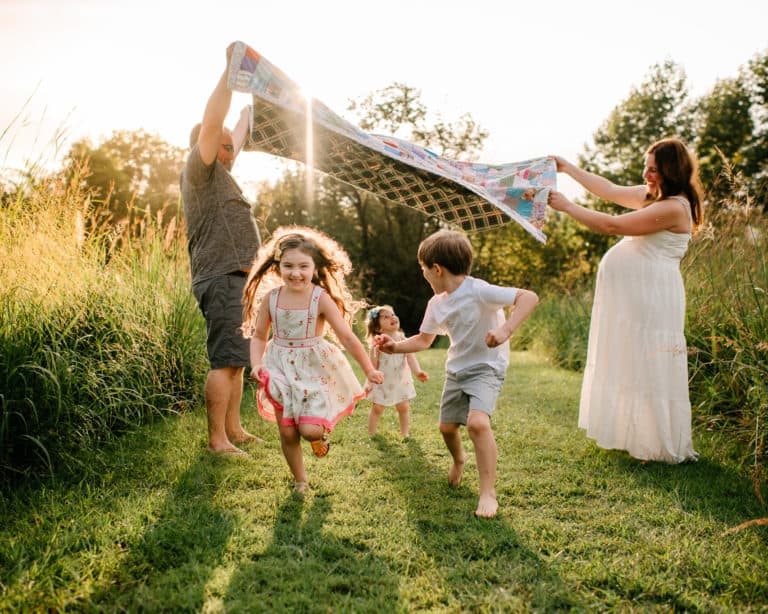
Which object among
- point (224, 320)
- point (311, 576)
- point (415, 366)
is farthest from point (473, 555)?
point (415, 366)

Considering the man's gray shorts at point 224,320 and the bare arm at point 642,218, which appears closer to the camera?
the bare arm at point 642,218

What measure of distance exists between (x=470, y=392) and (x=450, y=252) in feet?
2.71

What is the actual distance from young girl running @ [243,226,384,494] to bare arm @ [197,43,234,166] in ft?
2.26

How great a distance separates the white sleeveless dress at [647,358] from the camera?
159 inches

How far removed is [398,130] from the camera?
2730 centimetres

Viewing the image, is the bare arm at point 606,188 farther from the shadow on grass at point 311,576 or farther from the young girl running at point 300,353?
the shadow on grass at point 311,576

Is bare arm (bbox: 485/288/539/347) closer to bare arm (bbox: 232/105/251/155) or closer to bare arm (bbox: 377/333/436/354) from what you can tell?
bare arm (bbox: 377/333/436/354)

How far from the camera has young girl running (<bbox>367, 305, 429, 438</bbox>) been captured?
16.7ft

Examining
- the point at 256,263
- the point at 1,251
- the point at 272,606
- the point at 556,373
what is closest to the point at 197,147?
the point at 256,263

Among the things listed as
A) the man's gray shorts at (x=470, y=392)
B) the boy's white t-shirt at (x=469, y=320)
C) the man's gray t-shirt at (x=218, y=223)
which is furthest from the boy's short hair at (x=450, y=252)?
the man's gray t-shirt at (x=218, y=223)

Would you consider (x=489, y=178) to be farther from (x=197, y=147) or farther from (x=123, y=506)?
(x=123, y=506)

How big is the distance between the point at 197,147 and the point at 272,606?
283 centimetres

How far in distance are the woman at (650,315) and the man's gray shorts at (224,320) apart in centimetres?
226

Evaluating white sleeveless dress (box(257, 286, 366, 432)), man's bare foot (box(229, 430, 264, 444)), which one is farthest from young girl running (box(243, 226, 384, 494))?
man's bare foot (box(229, 430, 264, 444))
